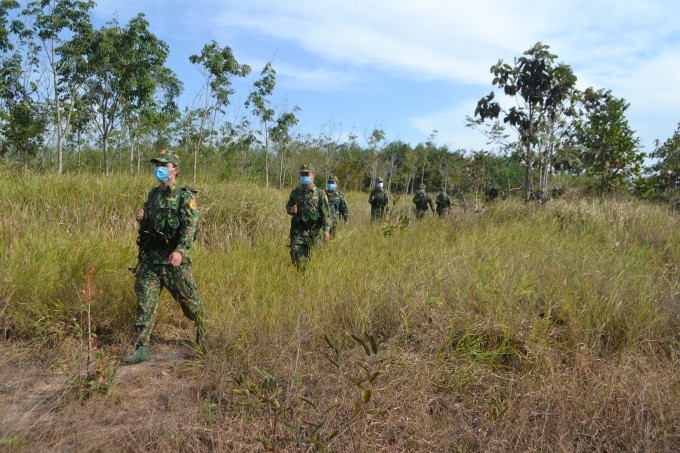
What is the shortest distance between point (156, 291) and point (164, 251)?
33cm

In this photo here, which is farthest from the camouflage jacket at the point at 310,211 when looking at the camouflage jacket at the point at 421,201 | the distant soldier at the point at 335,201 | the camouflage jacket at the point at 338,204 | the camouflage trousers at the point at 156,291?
the camouflage jacket at the point at 421,201

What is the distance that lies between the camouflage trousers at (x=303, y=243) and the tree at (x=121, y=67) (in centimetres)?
934

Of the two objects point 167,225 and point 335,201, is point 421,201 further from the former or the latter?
point 167,225

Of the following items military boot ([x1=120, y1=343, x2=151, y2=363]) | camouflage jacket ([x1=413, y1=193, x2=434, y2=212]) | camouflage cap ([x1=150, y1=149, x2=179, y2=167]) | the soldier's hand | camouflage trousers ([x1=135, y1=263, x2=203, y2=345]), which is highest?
camouflage cap ([x1=150, y1=149, x2=179, y2=167])

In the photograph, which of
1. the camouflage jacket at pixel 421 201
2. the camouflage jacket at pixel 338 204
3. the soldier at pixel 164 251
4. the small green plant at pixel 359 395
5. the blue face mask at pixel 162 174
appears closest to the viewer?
the small green plant at pixel 359 395

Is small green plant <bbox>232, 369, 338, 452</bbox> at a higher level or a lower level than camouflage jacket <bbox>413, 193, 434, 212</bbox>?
lower

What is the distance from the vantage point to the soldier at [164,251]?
10.2 feet

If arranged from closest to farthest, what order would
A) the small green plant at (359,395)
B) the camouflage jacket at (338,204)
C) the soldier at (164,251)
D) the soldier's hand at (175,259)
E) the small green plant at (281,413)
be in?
the small green plant at (359,395) → the small green plant at (281,413) → the soldier's hand at (175,259) → the soldier at (164,251) → the camouflage jacket at (338,204)

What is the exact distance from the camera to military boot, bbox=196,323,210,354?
3033 millimetres

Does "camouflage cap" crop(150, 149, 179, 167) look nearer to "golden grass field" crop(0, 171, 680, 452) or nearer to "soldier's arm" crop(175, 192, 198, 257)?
"soldier's arm" crop(175, 192, 198, 257)

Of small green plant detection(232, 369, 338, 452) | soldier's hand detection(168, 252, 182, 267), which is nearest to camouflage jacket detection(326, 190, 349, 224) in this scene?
soldier's hand detection(168, 252, 182, 267)

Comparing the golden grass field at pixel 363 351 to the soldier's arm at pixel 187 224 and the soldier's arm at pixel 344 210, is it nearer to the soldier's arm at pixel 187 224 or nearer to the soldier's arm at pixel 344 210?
the soldier's arm at pixel 187 224

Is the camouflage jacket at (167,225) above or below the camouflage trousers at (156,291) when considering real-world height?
above

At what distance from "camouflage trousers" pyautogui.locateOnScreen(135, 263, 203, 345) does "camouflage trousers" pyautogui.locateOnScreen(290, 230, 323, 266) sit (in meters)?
1.79
